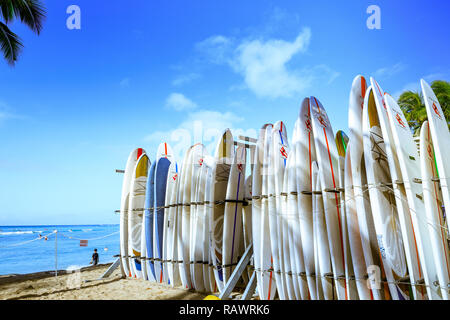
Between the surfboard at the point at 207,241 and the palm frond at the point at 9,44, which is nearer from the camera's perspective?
the surfboard at the point at 207,241

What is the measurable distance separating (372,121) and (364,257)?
1.50 metres

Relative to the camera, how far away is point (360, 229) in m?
3.30

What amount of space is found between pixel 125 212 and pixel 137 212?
14.2 inches

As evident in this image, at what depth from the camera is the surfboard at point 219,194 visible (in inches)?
195

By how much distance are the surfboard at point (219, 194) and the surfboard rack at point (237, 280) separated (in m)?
0.41

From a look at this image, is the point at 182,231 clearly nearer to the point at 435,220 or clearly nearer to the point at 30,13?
the point at 435,220

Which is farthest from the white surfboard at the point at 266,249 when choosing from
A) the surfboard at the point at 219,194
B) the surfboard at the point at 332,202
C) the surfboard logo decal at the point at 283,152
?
the surfboard at the point at 219,194

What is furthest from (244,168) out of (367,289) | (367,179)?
(367,289)

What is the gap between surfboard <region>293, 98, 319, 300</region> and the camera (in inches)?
144

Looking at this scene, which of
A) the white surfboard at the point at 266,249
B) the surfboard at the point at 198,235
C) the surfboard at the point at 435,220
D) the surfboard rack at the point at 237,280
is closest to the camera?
the surfboard at the point at 435,220

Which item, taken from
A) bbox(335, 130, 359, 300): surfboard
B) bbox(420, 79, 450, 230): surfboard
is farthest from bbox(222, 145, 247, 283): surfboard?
bbox(420, 79, 450, 230): surfboard

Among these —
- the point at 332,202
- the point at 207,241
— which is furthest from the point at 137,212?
the point at 332,202

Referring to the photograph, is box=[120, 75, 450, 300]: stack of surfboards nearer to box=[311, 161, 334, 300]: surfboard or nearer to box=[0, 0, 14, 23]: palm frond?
box=[311, 161, 334, 300]: surfboard

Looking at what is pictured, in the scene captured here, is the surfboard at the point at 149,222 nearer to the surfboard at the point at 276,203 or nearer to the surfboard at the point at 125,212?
the surfboard at the point at 125,212
